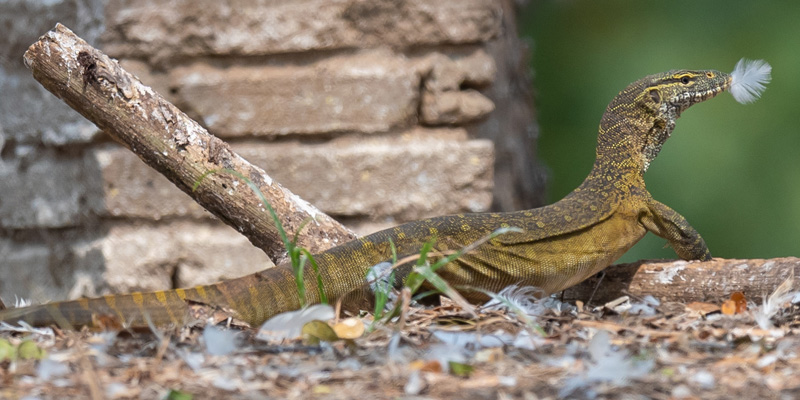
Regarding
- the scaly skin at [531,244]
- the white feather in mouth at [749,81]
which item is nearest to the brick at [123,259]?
the scaly skin at [531,244]

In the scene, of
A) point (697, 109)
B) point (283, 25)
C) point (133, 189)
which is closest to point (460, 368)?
point (283, 25)

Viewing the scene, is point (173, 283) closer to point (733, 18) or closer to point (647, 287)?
point (647, 287)

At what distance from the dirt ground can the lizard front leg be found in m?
0.88

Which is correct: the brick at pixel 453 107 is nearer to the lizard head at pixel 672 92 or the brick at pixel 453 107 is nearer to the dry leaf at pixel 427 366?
the lizard head at pixel 672 92

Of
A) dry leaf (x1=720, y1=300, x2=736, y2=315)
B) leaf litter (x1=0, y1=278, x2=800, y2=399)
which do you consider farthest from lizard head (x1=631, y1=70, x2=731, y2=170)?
leaf litter (x1=0, y1=278, x2=800, y2=399)

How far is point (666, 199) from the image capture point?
4.95m

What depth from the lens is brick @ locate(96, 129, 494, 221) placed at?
363 cm

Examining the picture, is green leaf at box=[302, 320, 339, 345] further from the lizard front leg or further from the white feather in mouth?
the white feather in mouth

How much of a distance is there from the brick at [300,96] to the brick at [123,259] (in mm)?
523

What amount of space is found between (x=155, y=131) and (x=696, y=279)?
1770 millimetres

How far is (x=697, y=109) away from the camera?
5.00 metres

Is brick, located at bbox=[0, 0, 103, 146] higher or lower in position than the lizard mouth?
higher

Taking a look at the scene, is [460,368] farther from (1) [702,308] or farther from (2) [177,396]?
(1) [702,308]

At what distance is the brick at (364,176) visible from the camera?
3.63m
